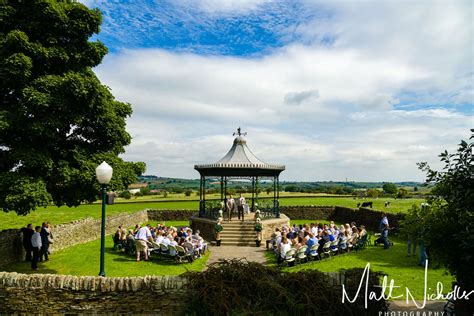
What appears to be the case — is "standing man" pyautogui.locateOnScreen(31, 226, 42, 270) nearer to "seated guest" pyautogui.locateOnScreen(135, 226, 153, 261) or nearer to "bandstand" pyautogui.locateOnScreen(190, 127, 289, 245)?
"seated guest" pyautogui.locateOnScreen(135, 226, 153, 261)

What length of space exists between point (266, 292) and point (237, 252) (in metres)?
9.80

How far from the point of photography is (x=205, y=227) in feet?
65.7

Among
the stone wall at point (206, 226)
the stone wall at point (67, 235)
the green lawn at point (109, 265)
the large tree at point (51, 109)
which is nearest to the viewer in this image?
the large tree at point (51, 109)

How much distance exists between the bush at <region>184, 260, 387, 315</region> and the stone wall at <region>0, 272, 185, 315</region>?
499mm

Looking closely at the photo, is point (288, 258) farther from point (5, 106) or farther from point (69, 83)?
point (5, 106)

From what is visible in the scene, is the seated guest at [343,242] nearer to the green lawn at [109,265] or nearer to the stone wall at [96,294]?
the green lawn at [109,265]

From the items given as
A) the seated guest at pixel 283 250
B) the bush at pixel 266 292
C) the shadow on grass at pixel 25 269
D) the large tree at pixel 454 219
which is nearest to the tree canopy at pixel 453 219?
the large tree at pixel 454 219

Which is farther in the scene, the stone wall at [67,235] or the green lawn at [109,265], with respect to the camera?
the stone wall at [67,235]

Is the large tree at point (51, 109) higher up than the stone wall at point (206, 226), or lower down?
higher up

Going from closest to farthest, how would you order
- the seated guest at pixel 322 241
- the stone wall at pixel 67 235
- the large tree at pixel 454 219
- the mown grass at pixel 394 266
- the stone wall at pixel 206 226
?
the large tree at pixel 454 219 → the mown grass at pixel 394 266 → the stone wall at pixel 67 235 → the seated guest at pixel 322 241 → the stone wall at pixel 206 226

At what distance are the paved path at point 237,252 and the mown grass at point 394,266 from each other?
0.50 metres

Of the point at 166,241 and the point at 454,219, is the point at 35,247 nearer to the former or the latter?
the point at 166,241

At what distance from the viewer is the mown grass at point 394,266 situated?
10.5 m

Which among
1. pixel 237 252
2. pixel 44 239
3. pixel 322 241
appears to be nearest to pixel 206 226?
pixel 237 252
